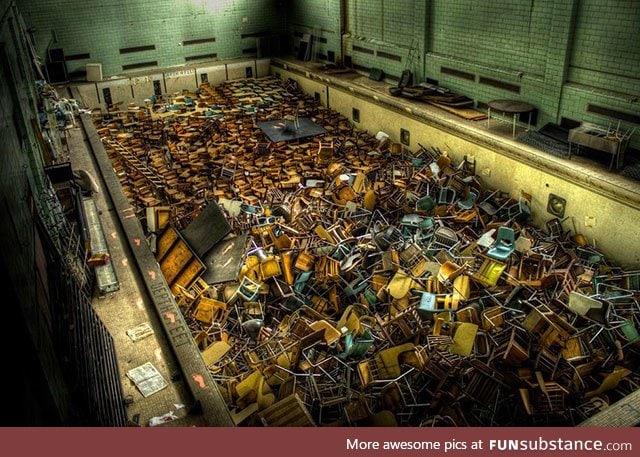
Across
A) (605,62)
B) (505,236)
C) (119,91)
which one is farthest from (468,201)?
(119,91)

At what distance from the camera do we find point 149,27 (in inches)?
632

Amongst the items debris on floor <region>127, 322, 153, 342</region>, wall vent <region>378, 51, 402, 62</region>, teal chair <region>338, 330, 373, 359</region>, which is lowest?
teal chair <region>338, 330, 373, 359</region>

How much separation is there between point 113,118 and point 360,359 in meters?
11.5

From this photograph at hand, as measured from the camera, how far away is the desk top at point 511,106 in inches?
354

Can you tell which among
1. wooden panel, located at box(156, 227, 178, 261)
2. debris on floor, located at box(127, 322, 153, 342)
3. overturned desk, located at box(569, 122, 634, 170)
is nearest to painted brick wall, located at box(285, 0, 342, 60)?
overturned desk, located at box(569, 122, 634, 170)

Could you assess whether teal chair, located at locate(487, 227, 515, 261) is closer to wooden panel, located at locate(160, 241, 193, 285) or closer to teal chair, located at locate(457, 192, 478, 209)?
teal chair, located at locate(457, 192, 478, 209)

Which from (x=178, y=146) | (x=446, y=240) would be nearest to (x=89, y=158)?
(x=178, y=146)

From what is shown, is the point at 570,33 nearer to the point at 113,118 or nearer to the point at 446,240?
the point at 446,240

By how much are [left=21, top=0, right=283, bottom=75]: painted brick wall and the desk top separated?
35.1 ft

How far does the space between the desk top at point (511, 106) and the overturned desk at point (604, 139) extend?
1074 mm

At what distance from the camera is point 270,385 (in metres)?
5.91

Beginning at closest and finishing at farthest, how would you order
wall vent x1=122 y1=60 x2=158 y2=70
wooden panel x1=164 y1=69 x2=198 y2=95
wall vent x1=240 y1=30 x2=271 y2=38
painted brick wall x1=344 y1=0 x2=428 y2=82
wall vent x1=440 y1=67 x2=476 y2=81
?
wall vent x1=440 y1=67 x2=476 y2=81, painted brick wall x1=344 y1=0 x2=428 y2=82, wall vent x1=122 y1=60 x2=158 y2=70, wooden panel x1=164 y1=69 x2=198 y2=95, wall vent x1=240 y1=30 x2=271 y2=38

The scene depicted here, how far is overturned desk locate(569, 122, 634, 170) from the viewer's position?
24.7 ft

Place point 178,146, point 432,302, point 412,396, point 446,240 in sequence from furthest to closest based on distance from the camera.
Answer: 1. point 178,146
2. point 446,240
3. point 432,302
4. point 412,396
